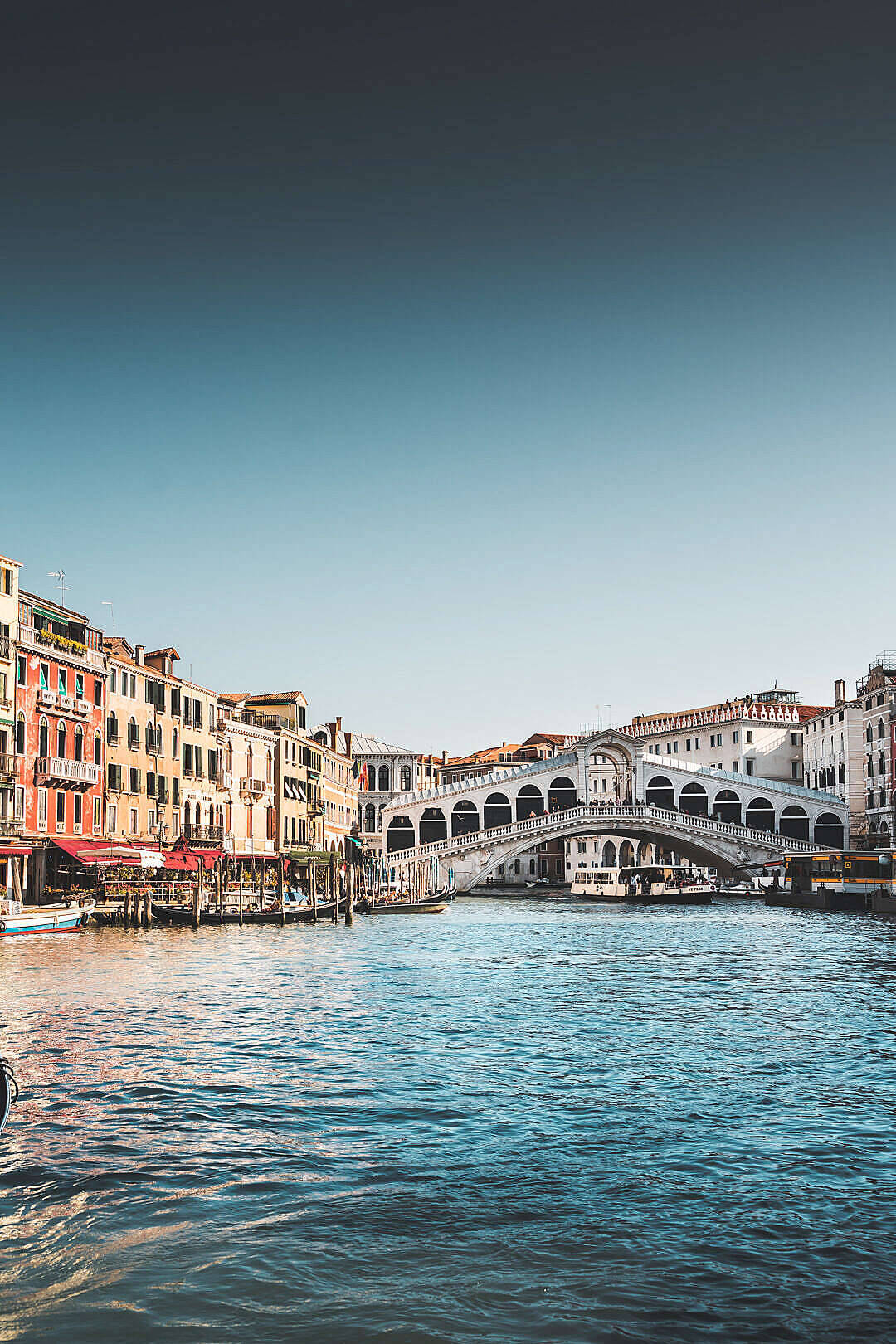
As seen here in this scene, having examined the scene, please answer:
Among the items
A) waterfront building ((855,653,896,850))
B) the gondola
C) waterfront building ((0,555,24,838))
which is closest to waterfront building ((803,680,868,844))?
waterfront building ((855,653,896,850))

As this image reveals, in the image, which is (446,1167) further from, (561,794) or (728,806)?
(728,806)

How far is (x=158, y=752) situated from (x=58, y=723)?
21.3 feet

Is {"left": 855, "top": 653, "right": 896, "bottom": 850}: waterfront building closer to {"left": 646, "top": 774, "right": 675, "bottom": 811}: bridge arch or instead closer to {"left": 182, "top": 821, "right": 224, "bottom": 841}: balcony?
{"left": 646, "top": 774, "right": 675, "bottom": 811}: bridge arch

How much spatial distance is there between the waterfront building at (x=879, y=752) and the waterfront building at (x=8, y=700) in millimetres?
40253

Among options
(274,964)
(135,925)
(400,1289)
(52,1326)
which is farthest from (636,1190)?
(135,925)

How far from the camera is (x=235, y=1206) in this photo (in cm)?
836

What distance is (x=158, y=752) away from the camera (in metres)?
42.8

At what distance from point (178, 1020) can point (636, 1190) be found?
9.24 meters

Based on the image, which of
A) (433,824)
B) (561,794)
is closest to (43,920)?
(433,824)

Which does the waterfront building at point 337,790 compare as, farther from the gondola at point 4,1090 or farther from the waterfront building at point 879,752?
the gondola at point 4,1090

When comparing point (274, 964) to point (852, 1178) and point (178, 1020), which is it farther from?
point (852, 1178)

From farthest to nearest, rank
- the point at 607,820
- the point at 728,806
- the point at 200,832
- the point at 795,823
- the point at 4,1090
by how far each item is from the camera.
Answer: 1. the point at 728,806
2. the point at 795,823
3. the point at 607,820
4. the point at 200,832
5. the point at 4,1090

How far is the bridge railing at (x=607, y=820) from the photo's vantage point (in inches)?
2426

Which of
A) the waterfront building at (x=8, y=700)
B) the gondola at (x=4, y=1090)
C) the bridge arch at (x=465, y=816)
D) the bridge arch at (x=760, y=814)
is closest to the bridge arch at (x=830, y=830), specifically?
the bridge arch at (x=760, y=814)
